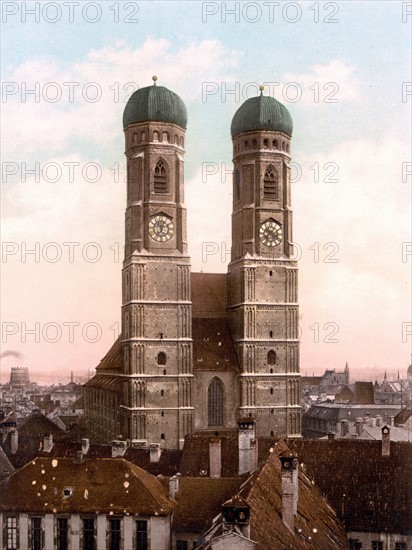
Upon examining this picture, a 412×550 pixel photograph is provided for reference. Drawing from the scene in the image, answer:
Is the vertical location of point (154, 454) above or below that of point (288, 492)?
below

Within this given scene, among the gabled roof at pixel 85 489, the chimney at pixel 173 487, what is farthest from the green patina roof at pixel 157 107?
the chimney at pixel 173 487

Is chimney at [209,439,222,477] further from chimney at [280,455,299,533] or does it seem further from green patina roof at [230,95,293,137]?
green patina roof at [230,95,293,137]

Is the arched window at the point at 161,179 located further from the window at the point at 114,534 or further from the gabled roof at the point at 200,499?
the window at the point at 114,534

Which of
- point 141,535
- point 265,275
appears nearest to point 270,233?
point 265,275

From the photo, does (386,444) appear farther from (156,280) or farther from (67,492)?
(156,280)

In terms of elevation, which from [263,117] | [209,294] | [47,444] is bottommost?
[47,444]

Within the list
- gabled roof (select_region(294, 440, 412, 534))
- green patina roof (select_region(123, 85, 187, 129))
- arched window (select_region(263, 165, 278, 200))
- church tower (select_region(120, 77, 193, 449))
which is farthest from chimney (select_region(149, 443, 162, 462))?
green patina roof (select_region(123, 85, 187, 129))
